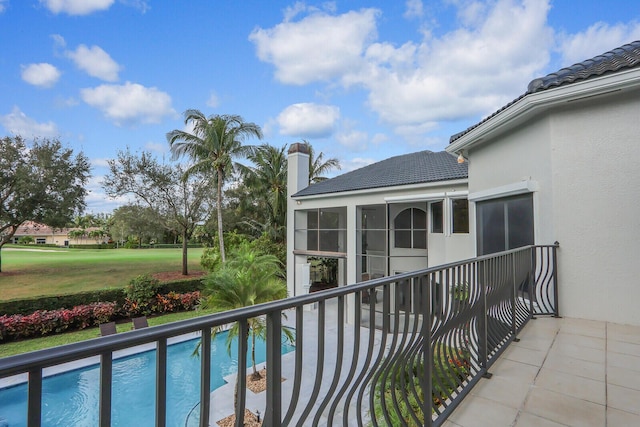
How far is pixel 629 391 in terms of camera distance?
9.80 feet

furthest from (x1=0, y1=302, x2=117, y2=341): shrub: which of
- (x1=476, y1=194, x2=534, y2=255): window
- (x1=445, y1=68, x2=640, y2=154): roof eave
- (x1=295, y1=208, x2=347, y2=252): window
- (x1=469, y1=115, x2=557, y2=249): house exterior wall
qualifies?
(x1=445, y1=68, x2=640, y2=154): roof eave

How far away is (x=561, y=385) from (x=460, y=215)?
836 cm

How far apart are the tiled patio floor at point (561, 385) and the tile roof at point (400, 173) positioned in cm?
731

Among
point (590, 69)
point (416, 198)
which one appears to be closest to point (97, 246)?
point (416, 198)

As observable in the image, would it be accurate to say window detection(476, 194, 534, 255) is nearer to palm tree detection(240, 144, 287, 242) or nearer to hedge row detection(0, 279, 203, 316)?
hedge row detection(0, 279, 203, 316)

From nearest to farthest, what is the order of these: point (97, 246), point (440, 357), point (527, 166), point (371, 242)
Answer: point (440, 357)
point (527, 166)
point (371, 242)
point (97, 246)

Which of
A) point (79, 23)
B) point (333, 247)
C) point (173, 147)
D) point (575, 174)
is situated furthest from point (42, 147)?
point (575, 174)

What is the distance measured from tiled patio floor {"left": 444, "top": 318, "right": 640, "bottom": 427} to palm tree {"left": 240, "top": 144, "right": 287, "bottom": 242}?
20.5 m

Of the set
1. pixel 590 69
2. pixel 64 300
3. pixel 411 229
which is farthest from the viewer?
pixel 64 300

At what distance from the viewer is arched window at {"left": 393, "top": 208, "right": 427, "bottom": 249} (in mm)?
13312

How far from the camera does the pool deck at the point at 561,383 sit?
8.65 feet

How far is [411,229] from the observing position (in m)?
13.5

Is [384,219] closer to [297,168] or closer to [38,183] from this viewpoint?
[297,168]

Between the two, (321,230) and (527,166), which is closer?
(527,166)
